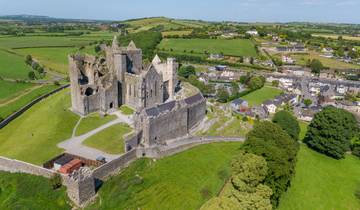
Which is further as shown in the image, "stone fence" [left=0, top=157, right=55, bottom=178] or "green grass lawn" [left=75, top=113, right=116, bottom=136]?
"green grass lawn" [left=75, top=113, right=116, bottom=136]

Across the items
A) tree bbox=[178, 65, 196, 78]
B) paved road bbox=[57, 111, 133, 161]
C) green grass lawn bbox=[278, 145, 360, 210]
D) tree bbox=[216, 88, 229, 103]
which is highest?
paved road bbox=[57, 111, 133, 161]

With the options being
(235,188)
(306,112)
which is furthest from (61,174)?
(306,112)

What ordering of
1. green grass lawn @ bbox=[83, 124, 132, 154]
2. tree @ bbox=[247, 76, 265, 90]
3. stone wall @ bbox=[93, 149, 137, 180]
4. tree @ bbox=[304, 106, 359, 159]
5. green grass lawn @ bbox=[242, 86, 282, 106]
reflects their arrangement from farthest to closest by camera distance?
1. tree @ bbox=[247, 76, 265, 90]
2. green grass lawn @ bbox=[242, 86, 282, 106]
3. tree @ bbox=[304, 106, 359, 159]
4. green grass lawn @ bbox=[83, 124, 132, 154]
5. stone wall @ bbox=[93, 149, 137, 180]

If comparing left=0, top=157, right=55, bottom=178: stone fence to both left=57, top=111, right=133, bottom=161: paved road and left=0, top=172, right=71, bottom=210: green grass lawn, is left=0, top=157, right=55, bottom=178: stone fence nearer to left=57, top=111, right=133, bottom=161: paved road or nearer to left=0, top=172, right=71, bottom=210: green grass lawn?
left=0, top=172, right=71, bottom=210: green grass lawn

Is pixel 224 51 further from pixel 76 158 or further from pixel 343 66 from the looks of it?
pixel 76 158

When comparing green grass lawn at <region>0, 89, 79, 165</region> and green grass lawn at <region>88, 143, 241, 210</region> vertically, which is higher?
green grass lawn at <region>0, 89, 79, 165</region>

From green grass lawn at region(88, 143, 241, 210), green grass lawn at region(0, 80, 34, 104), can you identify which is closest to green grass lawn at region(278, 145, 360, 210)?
green grass lawn at region(88, 143, 241, 210)

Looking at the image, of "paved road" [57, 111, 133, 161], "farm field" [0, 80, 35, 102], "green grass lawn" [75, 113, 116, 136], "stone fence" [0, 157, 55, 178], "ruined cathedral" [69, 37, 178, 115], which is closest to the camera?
"stone fence" [0, 157, 55, 178]

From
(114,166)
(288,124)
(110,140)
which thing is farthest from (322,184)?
(110,140)
